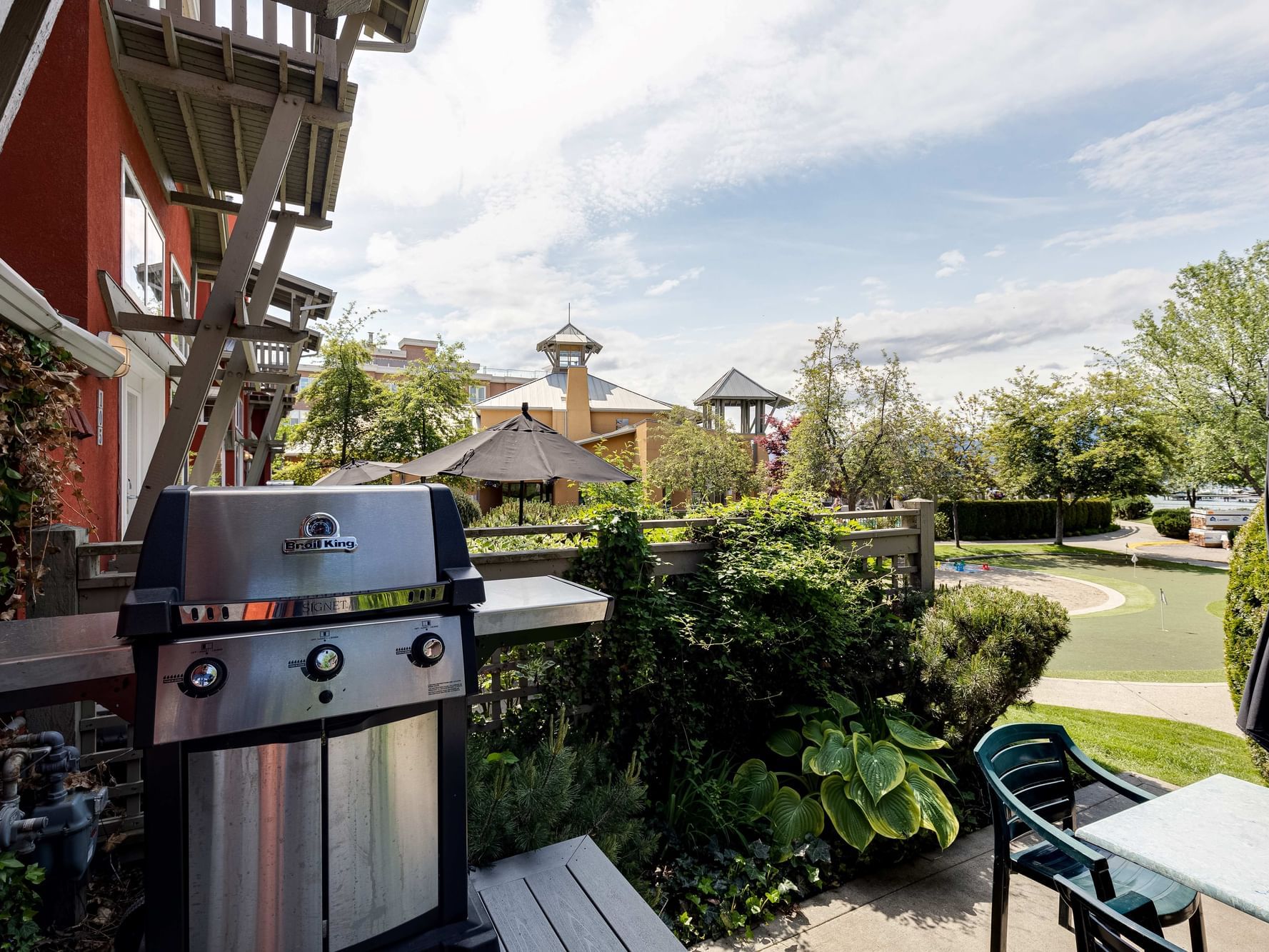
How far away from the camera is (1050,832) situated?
1901 millimetres

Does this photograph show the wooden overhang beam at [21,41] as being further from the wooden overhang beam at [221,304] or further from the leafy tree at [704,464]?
the leafy tree at [704,464]

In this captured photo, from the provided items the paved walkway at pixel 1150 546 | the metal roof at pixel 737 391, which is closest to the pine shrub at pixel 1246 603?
the paved walkway at pixel 1150 546

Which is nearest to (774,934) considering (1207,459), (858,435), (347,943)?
(347,943)

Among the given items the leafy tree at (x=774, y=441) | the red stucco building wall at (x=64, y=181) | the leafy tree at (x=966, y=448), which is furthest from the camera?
the leafy tree at (x=774, y=441)

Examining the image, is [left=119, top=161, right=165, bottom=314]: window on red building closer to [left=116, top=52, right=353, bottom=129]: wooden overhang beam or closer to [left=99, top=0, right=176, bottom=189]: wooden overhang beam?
[left=99, top=0, right=176, bottom=189]: wooden overhang beam

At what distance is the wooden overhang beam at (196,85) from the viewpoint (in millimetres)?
3883

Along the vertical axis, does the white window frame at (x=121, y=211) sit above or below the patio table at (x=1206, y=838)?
above

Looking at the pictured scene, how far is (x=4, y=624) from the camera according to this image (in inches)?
51.1

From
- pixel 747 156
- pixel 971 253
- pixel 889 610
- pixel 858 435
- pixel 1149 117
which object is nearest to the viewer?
pixel 889 610

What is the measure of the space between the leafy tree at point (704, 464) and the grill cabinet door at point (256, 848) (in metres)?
16.6

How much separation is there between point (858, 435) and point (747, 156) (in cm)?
1048

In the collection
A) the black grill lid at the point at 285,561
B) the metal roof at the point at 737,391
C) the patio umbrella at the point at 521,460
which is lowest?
the black grill lid at the point at 285,561

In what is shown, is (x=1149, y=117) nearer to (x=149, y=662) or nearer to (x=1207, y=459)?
(x=149, y=662)

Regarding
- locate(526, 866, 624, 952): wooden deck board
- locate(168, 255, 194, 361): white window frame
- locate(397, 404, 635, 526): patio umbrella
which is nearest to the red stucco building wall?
locate(168, 255, 194, 361): white window frame
